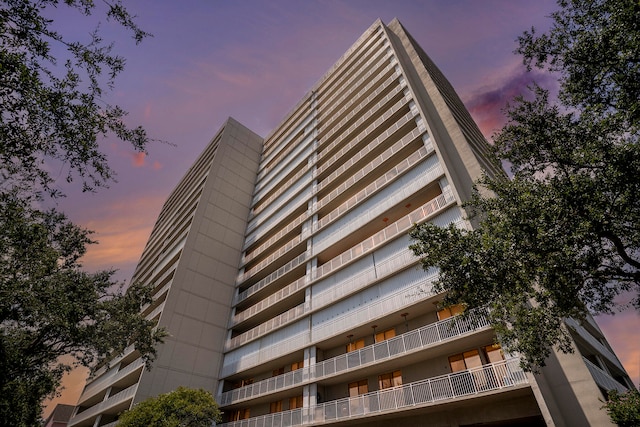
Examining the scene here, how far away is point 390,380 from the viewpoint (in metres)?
17.2

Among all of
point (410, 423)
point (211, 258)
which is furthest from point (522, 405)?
point (211, 258)

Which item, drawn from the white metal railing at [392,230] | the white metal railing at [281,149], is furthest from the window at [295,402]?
the white metal railing at [281,149]

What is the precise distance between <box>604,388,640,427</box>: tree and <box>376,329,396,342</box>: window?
9785 mm

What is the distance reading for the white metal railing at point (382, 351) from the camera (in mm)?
14047

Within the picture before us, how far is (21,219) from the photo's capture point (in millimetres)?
11414

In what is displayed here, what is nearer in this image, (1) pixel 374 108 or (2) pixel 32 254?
(2) pixel 32 254

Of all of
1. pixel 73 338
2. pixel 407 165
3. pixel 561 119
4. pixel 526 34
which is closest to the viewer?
pixel 561 119

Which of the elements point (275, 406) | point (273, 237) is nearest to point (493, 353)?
point (275, 406)

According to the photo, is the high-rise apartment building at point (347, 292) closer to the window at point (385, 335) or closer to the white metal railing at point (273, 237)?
the window at point (385, 335)

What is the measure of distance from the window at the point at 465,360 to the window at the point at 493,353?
430 millimetres

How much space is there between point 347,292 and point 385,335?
3502mm

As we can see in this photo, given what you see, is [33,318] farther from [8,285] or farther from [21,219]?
[21,219]

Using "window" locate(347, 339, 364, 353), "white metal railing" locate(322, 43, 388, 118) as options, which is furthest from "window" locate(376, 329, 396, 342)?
"white metal railing" locate(322, 43, 388, 118)

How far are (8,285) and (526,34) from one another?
21.1 meters
